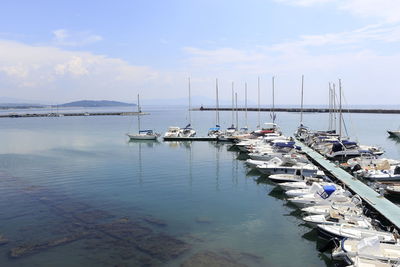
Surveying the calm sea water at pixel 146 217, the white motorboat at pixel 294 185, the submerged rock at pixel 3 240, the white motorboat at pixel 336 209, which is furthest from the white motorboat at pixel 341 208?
the submerged rock at pixel 3 240

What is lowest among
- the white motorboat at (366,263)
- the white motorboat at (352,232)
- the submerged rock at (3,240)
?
the submerged rock at (3,240)

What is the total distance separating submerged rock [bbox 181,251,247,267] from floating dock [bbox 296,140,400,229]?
9471 millimetres

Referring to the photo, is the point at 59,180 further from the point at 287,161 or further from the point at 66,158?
the point at 287,161

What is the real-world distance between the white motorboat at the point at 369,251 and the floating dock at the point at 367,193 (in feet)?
13.0

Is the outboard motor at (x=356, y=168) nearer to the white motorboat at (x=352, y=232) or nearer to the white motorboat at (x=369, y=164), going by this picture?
the white motorboat at (x=369, y=164)

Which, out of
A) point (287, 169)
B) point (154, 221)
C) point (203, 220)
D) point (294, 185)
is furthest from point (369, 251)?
point (287, 169)

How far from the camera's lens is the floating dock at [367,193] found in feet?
65.1

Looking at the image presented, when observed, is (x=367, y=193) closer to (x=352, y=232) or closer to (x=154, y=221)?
(x=352, y=232)

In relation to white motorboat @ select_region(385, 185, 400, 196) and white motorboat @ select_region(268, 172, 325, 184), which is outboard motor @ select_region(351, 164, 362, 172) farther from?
white motorboat @ select_region(385, 185, 400, 196)

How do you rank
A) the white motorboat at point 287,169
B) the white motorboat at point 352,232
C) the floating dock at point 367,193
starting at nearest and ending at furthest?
the white motorboat at point 352,232, the floating dock at point 367,193, the white motorboat at point 287,169

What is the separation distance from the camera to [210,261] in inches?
609

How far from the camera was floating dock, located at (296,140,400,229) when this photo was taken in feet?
65.1

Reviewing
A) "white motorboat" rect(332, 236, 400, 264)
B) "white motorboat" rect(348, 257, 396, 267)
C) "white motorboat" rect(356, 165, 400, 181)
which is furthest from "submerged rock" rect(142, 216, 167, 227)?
"white motorboat" rect(356, 165, 400, 181)

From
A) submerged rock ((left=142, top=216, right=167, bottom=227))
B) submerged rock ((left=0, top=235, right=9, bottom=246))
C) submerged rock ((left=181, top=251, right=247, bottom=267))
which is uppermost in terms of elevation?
submerged rock ((left=0, top=235, right=9, bottom=246))
